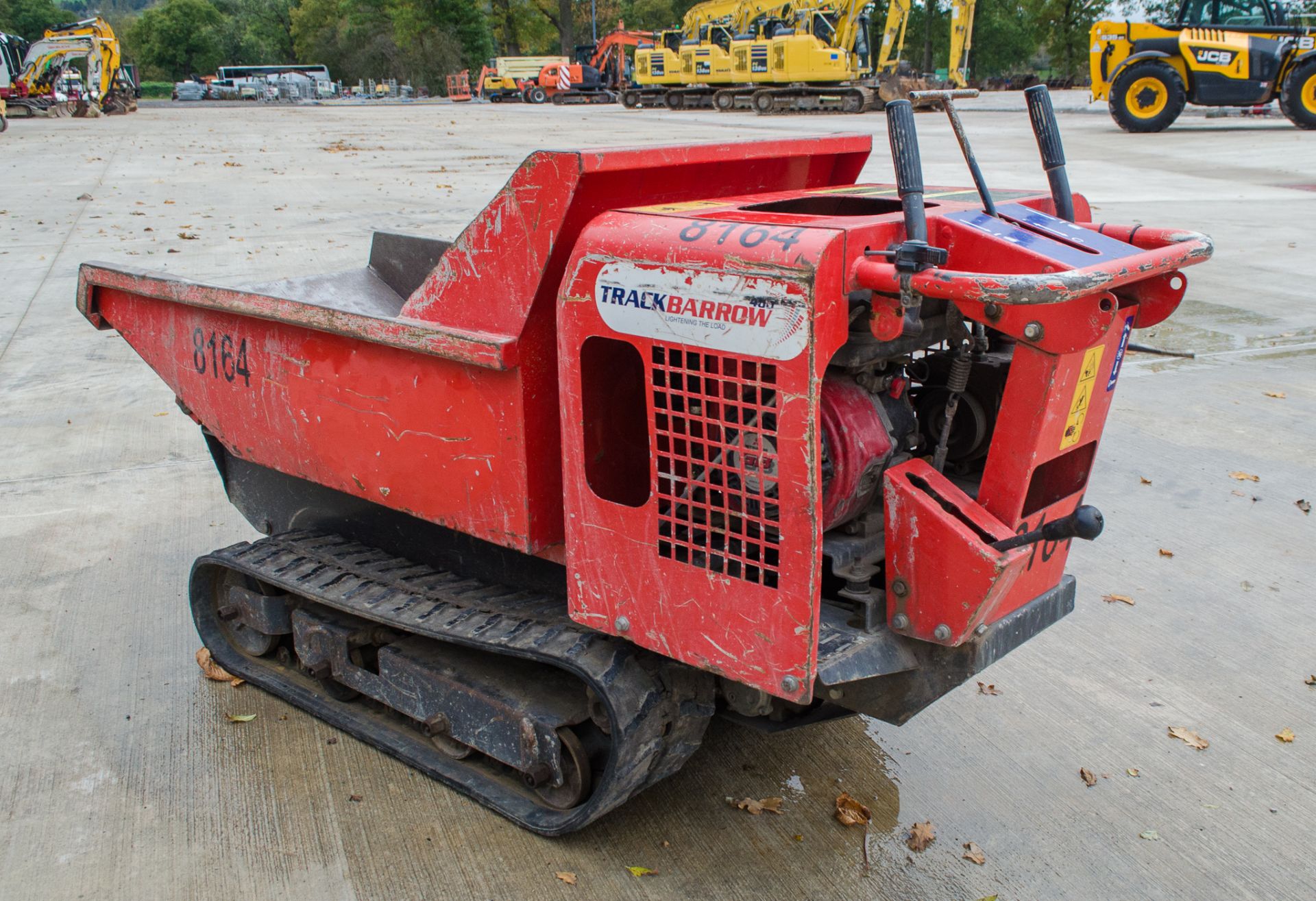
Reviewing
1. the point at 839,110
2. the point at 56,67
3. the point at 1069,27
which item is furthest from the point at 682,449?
the point at 1069,27

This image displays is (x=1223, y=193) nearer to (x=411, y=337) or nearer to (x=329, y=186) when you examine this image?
(x=329, y=186)

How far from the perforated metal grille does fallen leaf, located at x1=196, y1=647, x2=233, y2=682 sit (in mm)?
1874

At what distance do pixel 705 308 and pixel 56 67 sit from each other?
1506 inches

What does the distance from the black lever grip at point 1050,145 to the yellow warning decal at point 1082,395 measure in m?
0.45

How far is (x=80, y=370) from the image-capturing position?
7.07 m

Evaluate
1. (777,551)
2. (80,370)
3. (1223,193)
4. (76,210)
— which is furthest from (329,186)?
(777,551)

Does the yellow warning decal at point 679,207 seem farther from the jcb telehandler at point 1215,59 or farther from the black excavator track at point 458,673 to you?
the jcb telehandler at point 1215,59

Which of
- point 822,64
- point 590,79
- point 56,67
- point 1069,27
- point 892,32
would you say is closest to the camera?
point 822,64

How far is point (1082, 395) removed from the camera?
264 cm

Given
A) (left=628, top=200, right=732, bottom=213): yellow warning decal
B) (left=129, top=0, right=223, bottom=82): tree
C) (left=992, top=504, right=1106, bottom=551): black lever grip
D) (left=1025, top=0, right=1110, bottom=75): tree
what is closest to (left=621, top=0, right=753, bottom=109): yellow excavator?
(left=1025, top=0, right=1110, bottom=75): tree

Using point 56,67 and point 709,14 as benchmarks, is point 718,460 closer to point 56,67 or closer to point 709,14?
point 709,14

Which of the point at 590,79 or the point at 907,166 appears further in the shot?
the point at 590,79

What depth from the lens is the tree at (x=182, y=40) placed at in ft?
286

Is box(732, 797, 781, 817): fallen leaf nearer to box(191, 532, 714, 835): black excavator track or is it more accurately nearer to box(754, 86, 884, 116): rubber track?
box(191, 532, 714, 835): black excavator track
